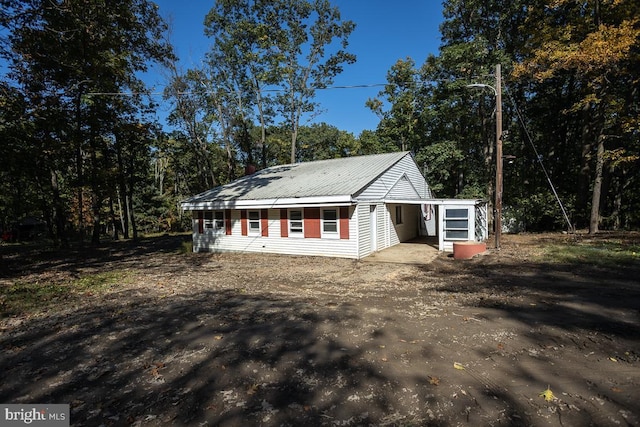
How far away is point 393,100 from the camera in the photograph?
28.3 metres

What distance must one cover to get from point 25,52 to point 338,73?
21421 millimetres

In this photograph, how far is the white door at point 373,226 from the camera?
14.0 meters

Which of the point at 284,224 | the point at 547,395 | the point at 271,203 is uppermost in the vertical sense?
the point at 271,203

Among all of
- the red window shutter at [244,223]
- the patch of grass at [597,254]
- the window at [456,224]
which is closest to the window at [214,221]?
the red window shutter at [244,223]

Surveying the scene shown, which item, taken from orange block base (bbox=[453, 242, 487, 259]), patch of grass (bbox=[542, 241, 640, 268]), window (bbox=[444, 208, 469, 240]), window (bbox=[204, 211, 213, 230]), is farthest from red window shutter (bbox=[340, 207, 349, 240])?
window (bbox=[204, 211, 213, 230])

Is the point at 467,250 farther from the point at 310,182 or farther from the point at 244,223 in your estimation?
the point at 244,223

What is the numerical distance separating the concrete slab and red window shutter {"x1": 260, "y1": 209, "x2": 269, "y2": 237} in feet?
16.5

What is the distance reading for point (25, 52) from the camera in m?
12.9

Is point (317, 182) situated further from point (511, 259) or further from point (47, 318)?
point (47, 318)

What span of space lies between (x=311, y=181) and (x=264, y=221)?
2985 mm

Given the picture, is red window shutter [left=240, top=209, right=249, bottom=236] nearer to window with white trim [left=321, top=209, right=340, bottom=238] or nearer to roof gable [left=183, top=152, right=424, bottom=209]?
roof gable [left=183, top=152, right=424, bottom=209]

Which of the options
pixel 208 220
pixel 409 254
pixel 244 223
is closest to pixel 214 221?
pixel 208 220

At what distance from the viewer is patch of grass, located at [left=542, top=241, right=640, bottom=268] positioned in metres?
9.62

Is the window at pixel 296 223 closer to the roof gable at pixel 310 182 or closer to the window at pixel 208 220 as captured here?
the roof gable at pixel 310 182
